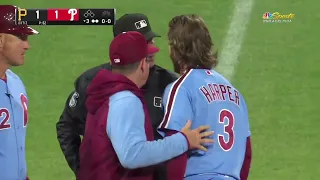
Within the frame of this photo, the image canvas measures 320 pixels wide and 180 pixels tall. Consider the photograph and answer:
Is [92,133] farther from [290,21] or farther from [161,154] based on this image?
[290,21]

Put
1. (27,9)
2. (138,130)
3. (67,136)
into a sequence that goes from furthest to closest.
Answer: (27,9), (67,136), (138,130)

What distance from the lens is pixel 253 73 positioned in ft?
26.3

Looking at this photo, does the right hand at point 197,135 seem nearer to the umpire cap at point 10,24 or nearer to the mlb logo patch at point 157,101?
the mlb logo patch at point 157,101

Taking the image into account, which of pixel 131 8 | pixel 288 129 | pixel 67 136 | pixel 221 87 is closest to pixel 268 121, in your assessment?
pixel 288 129

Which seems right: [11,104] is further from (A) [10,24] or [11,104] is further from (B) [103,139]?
(B) [103,139]

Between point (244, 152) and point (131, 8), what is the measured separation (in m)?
5.46

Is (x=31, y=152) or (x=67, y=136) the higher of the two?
(x=67, y=136)

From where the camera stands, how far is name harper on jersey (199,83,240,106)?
11.9 ft

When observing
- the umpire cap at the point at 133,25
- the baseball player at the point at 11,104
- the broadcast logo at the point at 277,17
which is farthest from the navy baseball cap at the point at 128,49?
the broadcast logo at the point at 277,17

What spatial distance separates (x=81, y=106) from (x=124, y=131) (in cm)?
108

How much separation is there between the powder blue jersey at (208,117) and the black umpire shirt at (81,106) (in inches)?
16.9

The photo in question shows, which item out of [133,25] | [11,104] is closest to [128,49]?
[133,25]

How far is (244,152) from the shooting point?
3.80 meters
